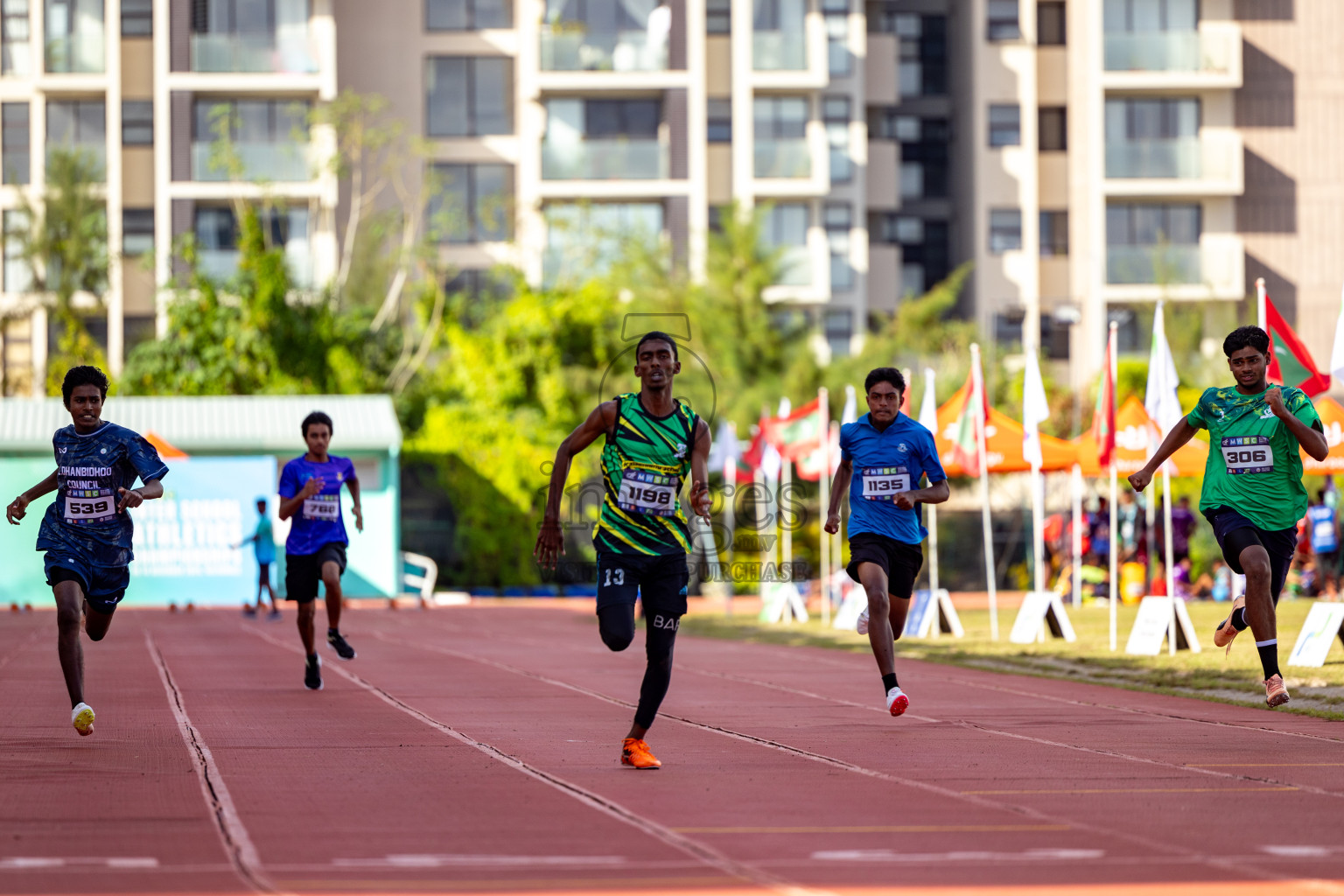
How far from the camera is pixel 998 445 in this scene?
87.9 feet

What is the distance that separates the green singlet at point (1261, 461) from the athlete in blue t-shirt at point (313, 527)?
6140 mm

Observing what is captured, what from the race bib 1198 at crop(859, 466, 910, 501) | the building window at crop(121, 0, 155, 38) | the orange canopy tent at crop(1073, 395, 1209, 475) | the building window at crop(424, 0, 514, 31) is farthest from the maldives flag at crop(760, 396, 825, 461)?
the building window at crop(121, 0, 155, 38)

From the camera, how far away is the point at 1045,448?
2869 centimetres

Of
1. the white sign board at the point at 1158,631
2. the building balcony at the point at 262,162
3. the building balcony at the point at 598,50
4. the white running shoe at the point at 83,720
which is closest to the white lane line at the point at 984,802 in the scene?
the white running shoe at the point at 83,720

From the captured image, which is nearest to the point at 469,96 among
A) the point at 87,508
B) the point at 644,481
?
the point at 87,508

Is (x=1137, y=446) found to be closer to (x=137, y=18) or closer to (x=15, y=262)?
(x=137, y=18)

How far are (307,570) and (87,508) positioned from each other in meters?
3.64

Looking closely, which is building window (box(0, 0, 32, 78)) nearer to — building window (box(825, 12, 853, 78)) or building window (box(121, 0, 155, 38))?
building window (box(121, 0, 155, 38))

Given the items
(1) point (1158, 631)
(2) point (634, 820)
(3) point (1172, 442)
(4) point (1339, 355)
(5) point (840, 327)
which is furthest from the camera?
(5) point (840, 327)

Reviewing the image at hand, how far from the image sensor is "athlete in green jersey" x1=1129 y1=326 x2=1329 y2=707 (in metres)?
10.9

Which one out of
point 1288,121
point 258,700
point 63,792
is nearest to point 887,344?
point 1288,121

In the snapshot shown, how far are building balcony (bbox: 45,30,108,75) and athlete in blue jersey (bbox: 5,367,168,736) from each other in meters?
44.9

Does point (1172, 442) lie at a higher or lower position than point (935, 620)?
higher

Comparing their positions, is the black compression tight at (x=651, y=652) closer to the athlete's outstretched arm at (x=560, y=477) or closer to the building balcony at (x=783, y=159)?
the athlete's outstretched arm at (x=560, y=477)
